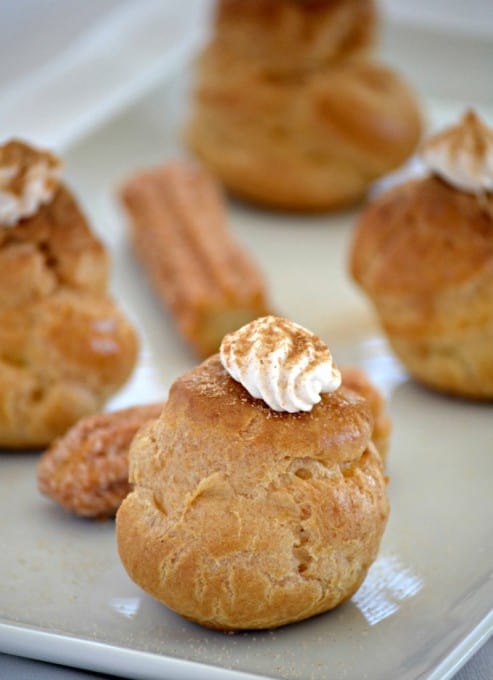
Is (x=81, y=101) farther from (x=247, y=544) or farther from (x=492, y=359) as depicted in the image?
(x=247, y=544)

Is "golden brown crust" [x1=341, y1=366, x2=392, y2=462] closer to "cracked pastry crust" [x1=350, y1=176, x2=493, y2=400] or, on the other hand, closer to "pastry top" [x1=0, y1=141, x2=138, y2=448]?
"cracked pastry crust" [x1=350, y1=176, x2=493, y2=400]

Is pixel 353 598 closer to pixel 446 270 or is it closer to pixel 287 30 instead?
pixel 446 270

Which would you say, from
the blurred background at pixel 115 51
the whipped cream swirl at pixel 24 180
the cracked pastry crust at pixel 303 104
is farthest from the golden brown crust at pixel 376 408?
the blurred background at pixel 115 51

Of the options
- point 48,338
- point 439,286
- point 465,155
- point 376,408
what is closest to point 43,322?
point 48,338

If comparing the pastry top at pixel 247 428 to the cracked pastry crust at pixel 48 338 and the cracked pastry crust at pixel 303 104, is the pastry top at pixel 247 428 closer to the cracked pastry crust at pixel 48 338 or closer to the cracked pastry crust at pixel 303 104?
the cracked pastry crust at pixel 48 338

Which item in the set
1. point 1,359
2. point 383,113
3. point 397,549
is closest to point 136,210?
point 383,113

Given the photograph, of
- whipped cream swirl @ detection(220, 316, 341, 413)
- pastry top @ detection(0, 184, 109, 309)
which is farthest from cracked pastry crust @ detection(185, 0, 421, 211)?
whipped cream swirl @ detection(220, 316, 341, 413)

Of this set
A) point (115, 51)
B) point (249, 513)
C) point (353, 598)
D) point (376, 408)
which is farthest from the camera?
point (115, 51)
